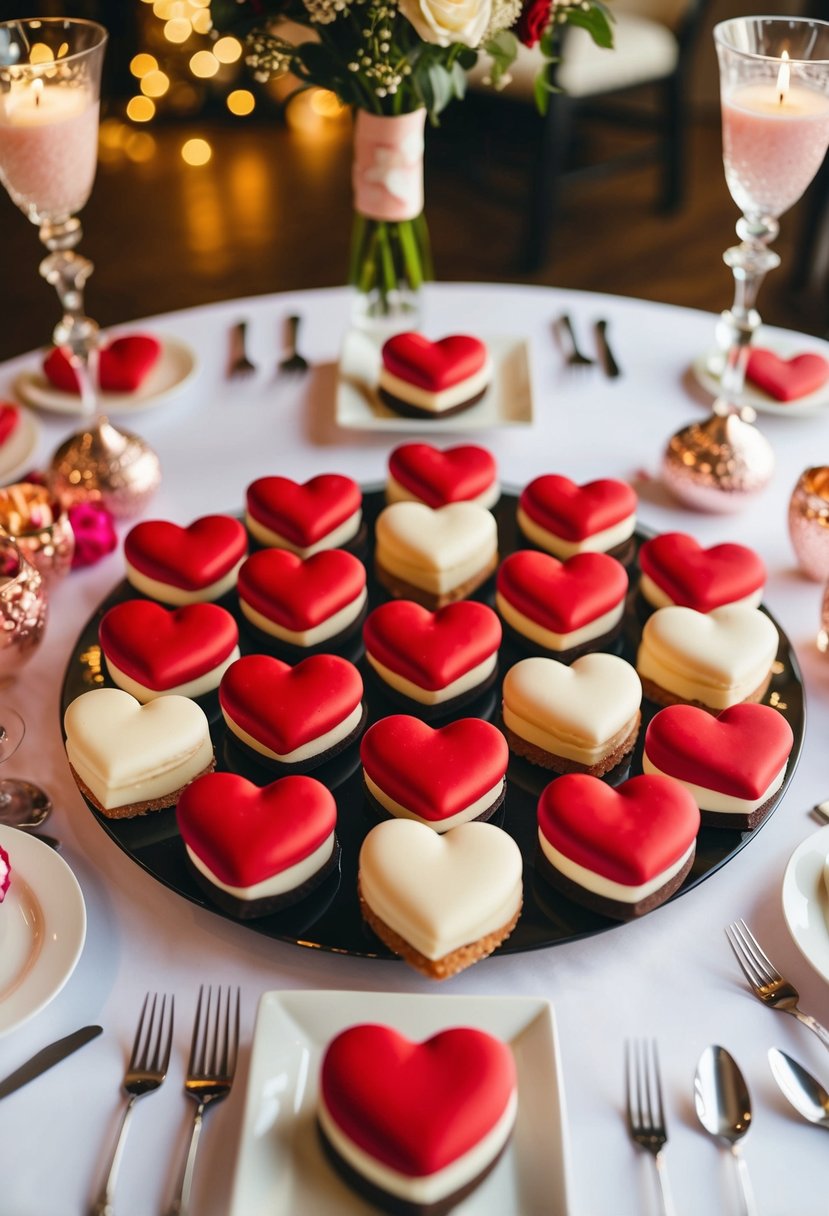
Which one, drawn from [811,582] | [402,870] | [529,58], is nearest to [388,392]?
[811,582]

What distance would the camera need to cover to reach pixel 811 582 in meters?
1.33

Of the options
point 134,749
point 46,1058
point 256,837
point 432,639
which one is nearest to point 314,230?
point 432,639

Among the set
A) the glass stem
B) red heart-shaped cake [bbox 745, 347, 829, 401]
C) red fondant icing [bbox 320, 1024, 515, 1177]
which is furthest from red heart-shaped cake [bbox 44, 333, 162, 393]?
red fondant icing [bbox 320, 1024, 515, 1177]

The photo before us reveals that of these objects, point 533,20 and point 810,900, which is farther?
point 533,20

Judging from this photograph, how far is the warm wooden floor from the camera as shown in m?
3.64

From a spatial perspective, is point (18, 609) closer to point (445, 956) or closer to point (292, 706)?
point (292, 706)

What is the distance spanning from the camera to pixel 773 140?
1.24m

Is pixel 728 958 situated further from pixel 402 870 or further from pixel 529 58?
pixel 529 58

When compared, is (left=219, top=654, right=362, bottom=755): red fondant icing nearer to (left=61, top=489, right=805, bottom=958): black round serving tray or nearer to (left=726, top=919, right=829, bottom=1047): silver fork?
(left=61, top=489, right=805, bottom=958): black round serving tray

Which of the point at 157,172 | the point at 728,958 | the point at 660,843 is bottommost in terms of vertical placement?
the point at 157,172

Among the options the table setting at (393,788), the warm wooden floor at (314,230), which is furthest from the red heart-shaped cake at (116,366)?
the warm wooden floor at (314,230)

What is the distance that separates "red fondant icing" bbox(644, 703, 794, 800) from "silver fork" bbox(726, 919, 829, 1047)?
0.12 m

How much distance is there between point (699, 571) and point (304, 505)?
1.48ft

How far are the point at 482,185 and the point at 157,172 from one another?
128 cm
